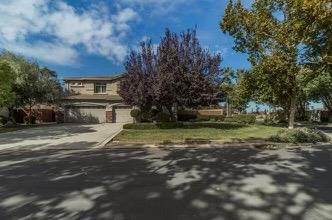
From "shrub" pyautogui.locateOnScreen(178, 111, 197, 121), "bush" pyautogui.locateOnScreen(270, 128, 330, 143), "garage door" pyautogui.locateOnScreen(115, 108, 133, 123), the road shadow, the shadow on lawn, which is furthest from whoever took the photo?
"garage door" pyautogui.locateOnScreen(115, 108, 133, 123)

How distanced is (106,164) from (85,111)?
35.3 m

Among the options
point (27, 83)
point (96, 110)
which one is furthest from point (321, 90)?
point (27, 83)

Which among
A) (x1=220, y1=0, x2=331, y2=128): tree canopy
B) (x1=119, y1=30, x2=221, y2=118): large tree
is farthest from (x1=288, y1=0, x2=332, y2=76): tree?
(x1=119, y1=30, x2=221, y2=118): large tree

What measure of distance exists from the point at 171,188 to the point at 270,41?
1755cm

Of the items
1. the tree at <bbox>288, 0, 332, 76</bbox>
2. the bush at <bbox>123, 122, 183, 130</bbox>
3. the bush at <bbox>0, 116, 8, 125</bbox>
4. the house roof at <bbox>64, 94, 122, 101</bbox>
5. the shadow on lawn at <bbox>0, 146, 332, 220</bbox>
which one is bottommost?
the shadow on lawn at <bbox>0, 146, 332, 220</bbox>

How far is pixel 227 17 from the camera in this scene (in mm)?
25609

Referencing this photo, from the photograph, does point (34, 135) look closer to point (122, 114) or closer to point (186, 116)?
point (122, 114)

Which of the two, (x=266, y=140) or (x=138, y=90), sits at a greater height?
(x=138, y=90)

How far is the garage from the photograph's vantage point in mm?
47312

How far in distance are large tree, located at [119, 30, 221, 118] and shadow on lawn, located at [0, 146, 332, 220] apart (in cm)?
1556

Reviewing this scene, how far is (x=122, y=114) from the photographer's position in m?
47.4

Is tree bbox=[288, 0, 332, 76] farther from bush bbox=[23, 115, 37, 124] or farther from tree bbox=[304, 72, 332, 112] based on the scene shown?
bush bbox=[23, 115, 37, 124]

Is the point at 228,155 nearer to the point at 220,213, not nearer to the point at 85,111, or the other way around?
the point at 220,213

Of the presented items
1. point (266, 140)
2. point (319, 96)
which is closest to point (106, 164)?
point (266, 140)
